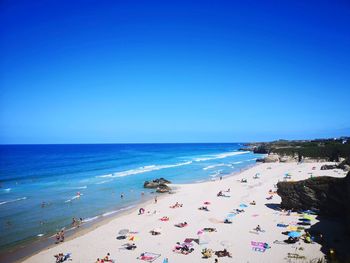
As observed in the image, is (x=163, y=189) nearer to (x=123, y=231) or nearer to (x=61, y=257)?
(x=123, y=231)

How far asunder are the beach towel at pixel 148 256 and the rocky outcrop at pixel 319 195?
1339 centimetres

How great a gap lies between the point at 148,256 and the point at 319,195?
50.2 feet

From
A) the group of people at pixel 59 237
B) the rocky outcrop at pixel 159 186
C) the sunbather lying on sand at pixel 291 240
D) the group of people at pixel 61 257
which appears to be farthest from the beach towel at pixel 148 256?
the rocky outcrop at pixel 159 186

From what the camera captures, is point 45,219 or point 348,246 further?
point 45,219

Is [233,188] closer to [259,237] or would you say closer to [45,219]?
[259,237]

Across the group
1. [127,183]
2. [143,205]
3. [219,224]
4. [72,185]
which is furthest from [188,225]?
[72,185]

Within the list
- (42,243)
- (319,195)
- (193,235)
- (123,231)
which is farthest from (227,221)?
(42,243)

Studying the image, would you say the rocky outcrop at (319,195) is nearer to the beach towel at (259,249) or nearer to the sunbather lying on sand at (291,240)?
the sunbather lying on sand at (291,240)

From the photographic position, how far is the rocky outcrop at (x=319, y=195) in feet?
74.9

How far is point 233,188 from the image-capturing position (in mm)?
43062

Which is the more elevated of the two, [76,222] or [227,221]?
[227,221]

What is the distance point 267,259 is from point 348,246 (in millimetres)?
5257

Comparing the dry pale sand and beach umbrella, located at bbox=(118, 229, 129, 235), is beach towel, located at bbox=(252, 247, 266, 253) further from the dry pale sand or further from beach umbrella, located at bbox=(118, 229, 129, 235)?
beach umbrella, located at bbox=(118, 229, 129, 235)

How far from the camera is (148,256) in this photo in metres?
18.9
